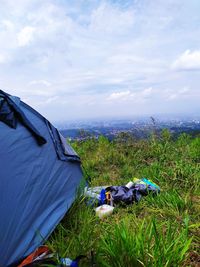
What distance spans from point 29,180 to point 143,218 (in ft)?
4.80

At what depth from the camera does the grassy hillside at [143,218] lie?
300 centimetres

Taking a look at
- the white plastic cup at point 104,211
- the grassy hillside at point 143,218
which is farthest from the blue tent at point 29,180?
the white plastic cup at point 104,211

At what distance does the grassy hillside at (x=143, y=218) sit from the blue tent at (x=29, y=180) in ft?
0.75

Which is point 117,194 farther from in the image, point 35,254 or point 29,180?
point 35,254

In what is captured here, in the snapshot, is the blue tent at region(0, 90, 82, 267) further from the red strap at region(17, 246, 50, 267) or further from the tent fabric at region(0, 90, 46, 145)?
the red strap at region(17, 246, 50, 267)

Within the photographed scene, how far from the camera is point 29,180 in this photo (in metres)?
3.79

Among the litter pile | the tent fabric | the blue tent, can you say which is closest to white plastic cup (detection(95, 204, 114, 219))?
the litter pile

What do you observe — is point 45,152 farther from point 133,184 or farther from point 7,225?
point 133,184

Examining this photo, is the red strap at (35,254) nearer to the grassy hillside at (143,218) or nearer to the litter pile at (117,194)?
the grassy hillside at (143,218)

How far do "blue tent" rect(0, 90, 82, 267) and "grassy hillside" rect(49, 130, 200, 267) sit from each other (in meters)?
0.23

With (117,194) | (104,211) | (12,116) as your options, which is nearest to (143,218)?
(104,211)

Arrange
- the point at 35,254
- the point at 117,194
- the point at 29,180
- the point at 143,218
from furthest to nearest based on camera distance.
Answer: the point at 117,194, the point at 143,218, the point at 29,180, the point at 35,254

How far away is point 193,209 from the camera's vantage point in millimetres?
4402

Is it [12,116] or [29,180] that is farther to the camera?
[12,116]
